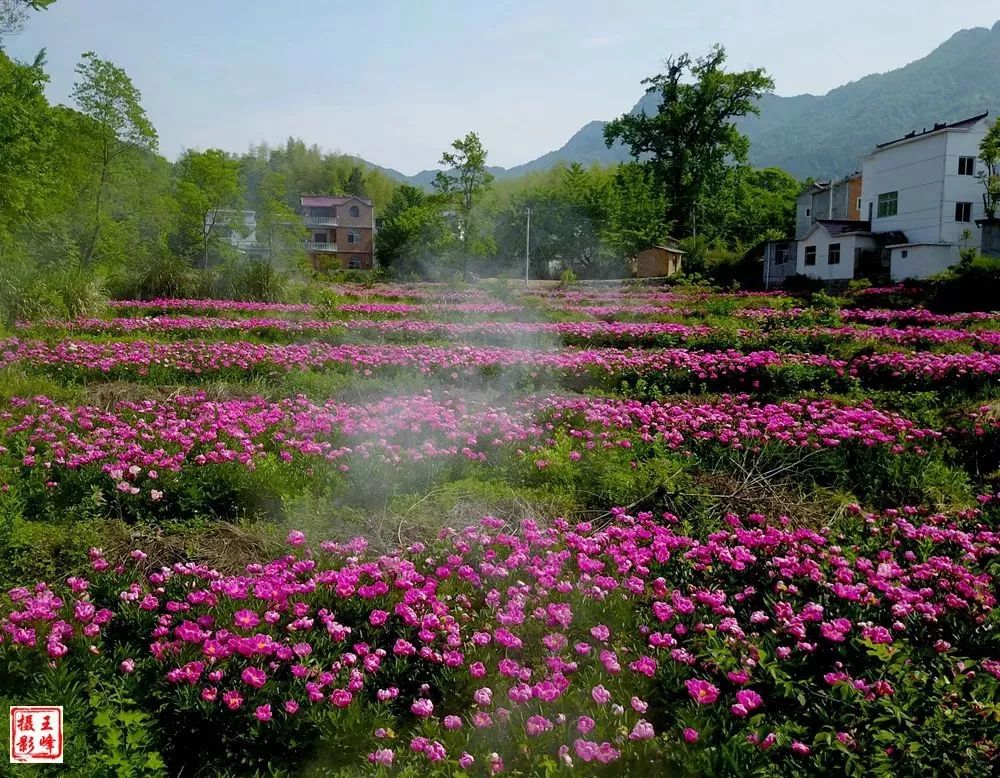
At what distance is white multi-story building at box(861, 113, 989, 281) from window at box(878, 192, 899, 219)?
1.36ft

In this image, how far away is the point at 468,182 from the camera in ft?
106

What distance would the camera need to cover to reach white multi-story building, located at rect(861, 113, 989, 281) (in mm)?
31453

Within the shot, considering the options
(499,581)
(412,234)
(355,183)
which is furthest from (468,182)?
(355,183)

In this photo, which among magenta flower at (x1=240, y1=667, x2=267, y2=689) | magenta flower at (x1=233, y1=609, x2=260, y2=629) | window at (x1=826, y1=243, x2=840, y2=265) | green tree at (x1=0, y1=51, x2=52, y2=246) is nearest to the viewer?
magenta flower at (x1=240, y1=667, x2=267, y2=689)

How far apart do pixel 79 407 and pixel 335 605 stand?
4311mm

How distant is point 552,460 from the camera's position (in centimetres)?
521

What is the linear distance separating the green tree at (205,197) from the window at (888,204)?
3047 centimetres

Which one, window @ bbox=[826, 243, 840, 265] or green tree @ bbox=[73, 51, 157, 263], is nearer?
green tree @ bbox=[73, 51, 157, 263]

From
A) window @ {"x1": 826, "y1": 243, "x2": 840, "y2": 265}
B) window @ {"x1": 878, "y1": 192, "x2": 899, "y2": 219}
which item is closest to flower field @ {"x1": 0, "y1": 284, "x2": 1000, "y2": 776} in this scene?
window @ {"x1": 826, "y1": 243, "x2": 840, "y2": 265}

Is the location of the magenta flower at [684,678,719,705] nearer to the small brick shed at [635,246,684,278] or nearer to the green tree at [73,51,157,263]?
the green tree at [73,51,157,263]

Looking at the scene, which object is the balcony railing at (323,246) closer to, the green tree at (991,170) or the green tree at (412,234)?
the green tree at (412,234)

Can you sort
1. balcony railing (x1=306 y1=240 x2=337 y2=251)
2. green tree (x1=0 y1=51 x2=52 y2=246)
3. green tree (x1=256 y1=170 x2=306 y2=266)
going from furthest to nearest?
balcony railing (x1=306 y1=240 x2=337 y2=251) < green tree (x1=256 y1=170 x2=306 y2=266) < green tree (x1=0 y1=51 x2=52 y2=246)

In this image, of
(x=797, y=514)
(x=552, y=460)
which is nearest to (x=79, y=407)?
(x=552, y=460)

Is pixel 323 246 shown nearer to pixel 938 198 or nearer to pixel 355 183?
pixel 355 183
